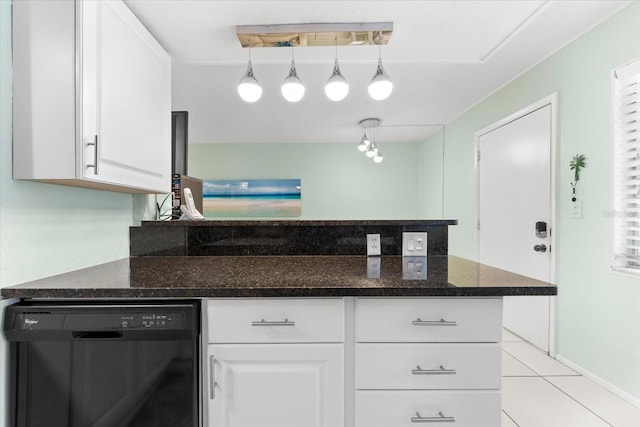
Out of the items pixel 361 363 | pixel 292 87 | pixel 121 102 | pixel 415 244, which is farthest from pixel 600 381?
pixel 121 102

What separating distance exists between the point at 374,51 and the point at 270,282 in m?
1.87

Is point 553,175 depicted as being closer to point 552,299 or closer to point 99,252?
point 552,299

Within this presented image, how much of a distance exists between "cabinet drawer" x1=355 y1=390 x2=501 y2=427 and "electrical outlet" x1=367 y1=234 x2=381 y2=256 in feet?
2.44

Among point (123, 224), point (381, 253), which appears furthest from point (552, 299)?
point (123, 224)

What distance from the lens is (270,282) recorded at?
108 centimetres

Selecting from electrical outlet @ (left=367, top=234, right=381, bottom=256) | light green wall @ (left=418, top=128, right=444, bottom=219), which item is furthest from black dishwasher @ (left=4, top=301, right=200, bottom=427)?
light green wall @ (left=418, top=128, right=444, bottom=219)

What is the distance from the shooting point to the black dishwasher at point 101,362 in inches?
39.0

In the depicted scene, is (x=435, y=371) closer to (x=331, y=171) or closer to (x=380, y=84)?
(x=380, y=84)

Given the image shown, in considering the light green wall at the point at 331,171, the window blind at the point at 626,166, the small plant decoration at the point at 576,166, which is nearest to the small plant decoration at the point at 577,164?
the small plant decoration at the point at 576,166

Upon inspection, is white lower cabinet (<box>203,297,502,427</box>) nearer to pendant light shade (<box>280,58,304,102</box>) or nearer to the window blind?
pendant light shade (<box>280,58,304,102</box>)

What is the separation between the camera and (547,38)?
2141mm

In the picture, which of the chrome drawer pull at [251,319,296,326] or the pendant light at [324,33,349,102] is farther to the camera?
the pendant light at [324,33,349,102]

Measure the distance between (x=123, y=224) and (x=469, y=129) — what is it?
3453 millimetres

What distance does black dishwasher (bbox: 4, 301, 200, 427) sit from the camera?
3.25ft
